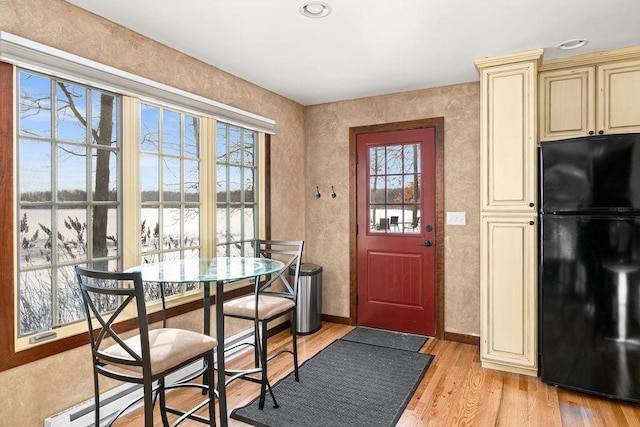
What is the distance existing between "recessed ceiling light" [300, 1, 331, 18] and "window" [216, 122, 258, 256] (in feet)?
4.42

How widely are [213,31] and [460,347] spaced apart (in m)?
3.42

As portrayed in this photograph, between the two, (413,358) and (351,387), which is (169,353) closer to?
(351,387)

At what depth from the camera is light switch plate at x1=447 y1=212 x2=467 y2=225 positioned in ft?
12.3

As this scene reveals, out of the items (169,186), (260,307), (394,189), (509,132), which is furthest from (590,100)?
(169,186)

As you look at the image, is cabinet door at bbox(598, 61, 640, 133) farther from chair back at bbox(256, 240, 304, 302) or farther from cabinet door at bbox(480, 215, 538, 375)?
chair back at bbox(256, 240, 304, 302)

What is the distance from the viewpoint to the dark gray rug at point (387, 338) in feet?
12.1

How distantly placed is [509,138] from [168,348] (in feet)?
9.31

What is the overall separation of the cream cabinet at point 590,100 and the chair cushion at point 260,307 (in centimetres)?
255

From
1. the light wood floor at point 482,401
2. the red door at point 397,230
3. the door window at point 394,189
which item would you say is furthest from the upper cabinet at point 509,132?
the light wood floor at point 482,401

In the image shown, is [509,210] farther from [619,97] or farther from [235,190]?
[235,190]

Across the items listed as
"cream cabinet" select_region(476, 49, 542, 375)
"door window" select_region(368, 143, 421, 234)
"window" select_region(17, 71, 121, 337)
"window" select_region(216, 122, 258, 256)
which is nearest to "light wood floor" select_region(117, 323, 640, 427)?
"cream cabinet" select_region(476, 49, 542, 375)

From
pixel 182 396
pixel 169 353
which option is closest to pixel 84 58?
pixel 169 353

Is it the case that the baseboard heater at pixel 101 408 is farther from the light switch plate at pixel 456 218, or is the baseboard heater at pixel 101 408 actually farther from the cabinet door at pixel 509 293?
the light switch plate at pixel 456 218

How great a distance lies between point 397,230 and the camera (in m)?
4.08
